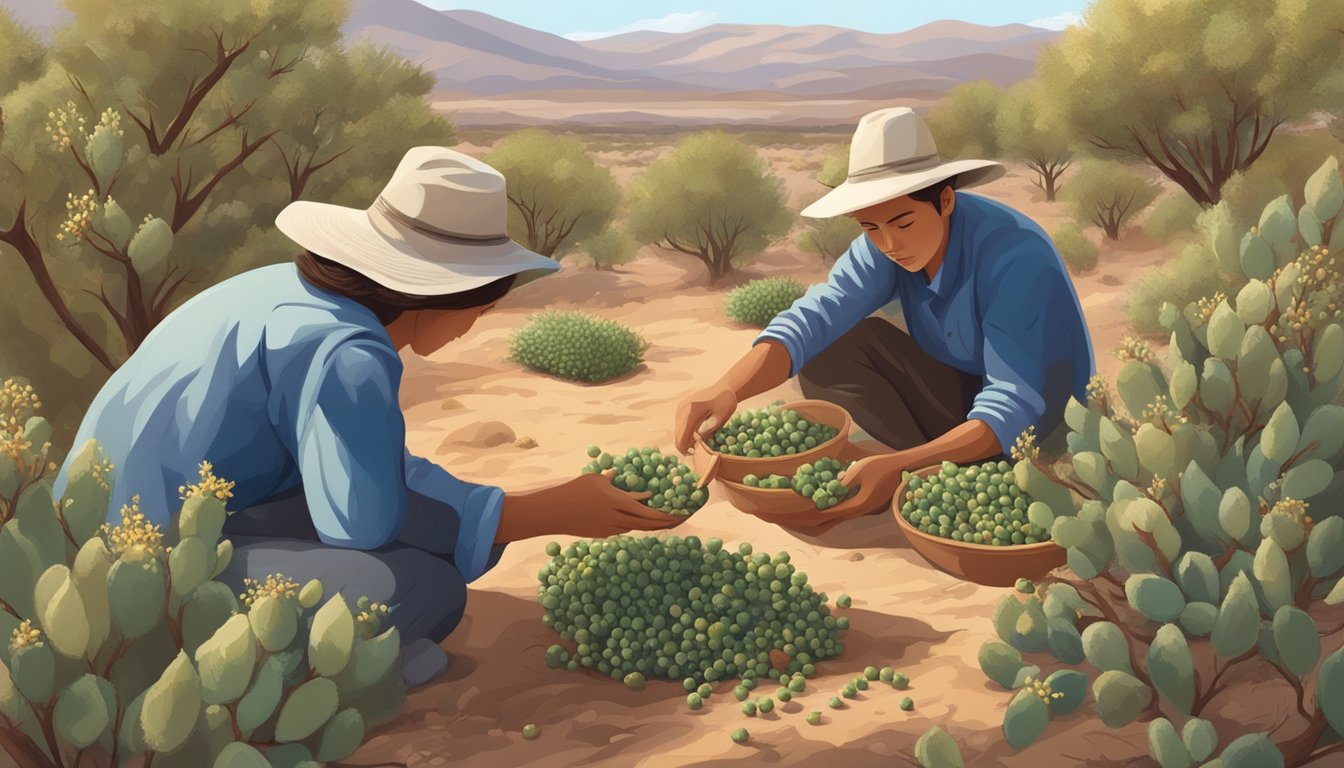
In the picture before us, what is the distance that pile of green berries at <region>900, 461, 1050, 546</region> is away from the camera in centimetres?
363

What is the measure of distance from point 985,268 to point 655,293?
11.4m

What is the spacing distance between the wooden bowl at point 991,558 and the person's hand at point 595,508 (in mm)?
967

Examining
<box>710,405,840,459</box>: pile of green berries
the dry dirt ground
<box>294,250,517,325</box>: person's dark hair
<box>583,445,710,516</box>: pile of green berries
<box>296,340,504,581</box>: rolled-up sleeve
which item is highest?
<box>294,250,517,325</box>: person's dark hair

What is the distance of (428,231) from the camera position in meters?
3.09

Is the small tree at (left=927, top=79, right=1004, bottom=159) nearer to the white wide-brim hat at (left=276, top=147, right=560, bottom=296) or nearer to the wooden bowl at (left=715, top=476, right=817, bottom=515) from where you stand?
the wooden bowl at (left=715, top=476, right=817, bottom=515)

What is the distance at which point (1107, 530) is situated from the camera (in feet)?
9.43

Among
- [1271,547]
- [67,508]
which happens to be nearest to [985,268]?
[1271,547]

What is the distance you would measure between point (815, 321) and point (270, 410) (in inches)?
95.1

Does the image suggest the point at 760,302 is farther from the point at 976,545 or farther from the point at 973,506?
the point at 976,545

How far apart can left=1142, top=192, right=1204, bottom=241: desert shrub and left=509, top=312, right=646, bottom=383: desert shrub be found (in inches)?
334

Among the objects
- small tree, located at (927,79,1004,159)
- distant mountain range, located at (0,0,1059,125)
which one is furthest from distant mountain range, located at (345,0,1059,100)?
small tree, located at (927,79,1004,159)

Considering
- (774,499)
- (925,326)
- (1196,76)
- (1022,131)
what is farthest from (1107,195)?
(774,499)

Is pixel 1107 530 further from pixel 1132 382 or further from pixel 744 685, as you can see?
pixel 744 685

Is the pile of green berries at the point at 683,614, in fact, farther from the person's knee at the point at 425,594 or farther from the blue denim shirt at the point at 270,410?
the blue denim shirt at the point at 270,410
